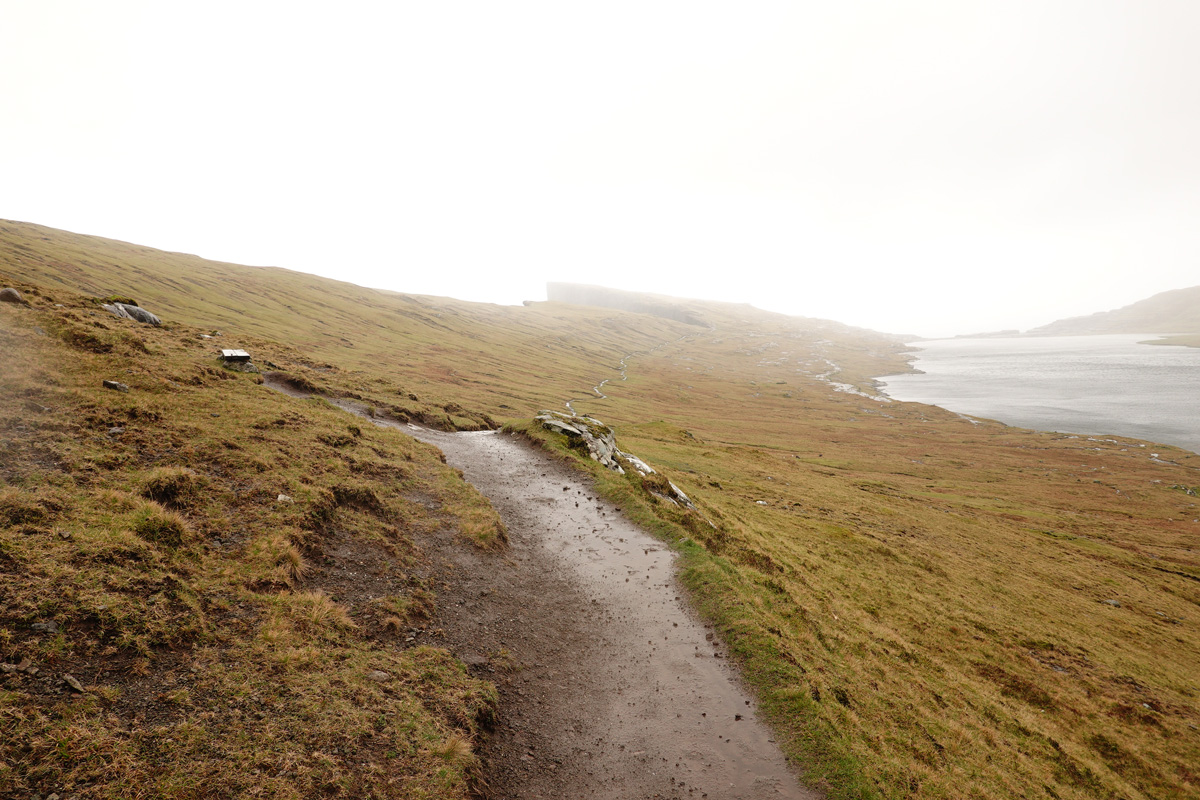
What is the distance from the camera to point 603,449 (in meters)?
35.4

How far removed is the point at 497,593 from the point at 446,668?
4771 mm

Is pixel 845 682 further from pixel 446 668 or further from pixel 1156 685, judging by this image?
pixel 1156 685

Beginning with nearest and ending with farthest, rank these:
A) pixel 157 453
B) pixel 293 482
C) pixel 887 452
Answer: pixel 157 453, pixel 293 482, pixel 887 452

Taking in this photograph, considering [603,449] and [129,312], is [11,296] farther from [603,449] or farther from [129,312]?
[603,449]

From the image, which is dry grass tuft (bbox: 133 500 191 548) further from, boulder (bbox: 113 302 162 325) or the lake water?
the lake water

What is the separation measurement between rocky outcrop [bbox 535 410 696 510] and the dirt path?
270 inches

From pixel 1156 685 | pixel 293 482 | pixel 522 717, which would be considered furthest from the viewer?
pixel 1156 685

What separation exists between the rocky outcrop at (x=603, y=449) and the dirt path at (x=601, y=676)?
6867 millimetres

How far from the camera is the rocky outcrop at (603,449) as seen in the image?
30.7 m

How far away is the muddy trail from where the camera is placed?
11.2 meters

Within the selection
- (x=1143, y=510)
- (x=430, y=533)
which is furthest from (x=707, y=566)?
(x=1143, y=510)

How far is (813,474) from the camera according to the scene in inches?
2542

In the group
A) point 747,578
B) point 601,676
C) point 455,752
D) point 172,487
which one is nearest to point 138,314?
point 172,487

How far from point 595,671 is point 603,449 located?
2114 centimetres
